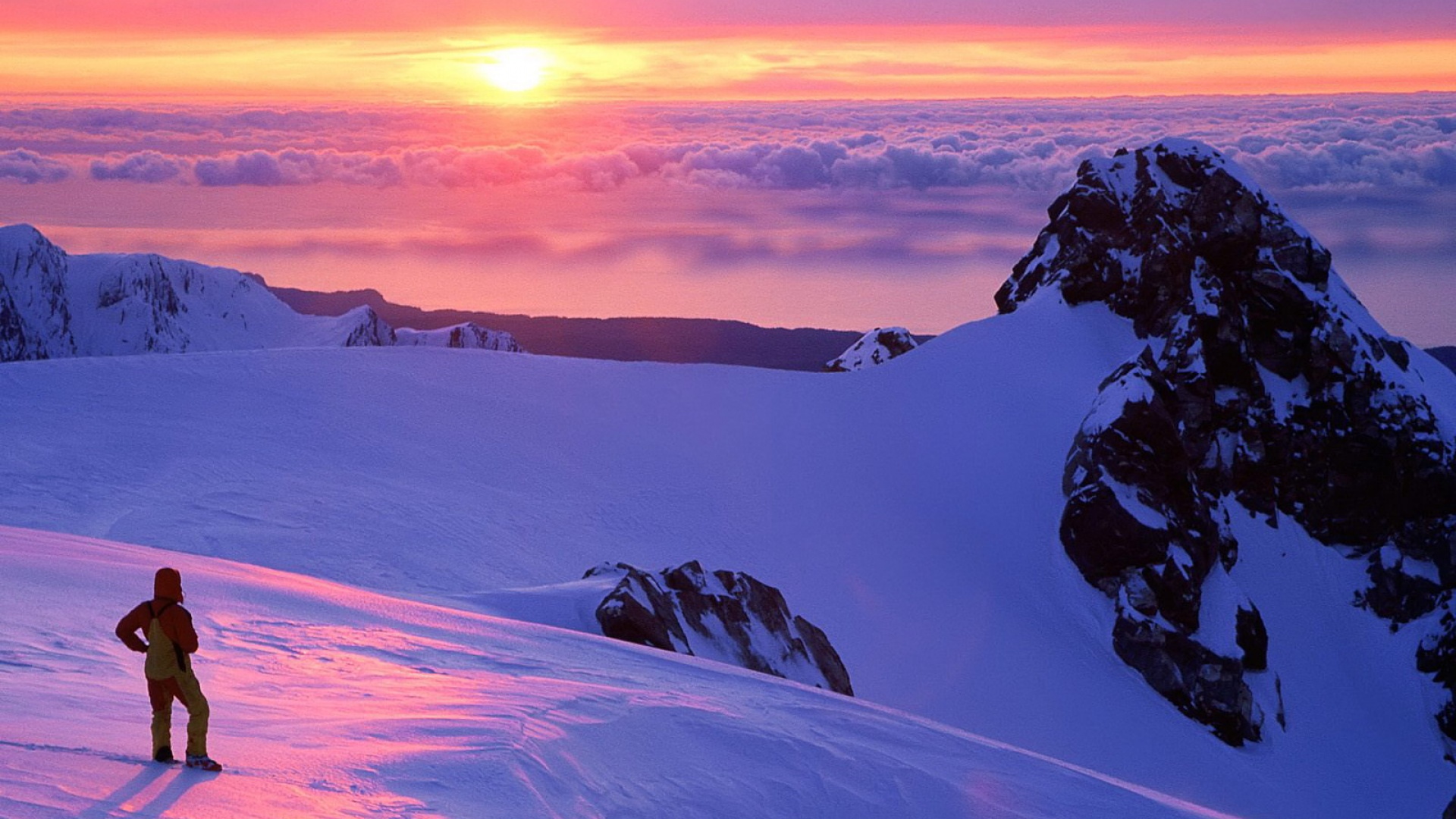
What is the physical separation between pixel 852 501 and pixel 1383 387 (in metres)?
24.1

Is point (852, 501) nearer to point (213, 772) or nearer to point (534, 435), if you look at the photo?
point (534, 435)

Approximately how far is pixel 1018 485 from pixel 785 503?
31.1ft

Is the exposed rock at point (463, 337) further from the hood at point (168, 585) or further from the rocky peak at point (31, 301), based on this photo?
the hood at point (168, 585)

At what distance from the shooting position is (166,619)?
33.9 ft

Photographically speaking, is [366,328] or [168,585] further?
[366,328]

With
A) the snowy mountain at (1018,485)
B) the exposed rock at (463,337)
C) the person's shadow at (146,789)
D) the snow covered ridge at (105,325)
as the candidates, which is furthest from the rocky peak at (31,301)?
the person's shadow at (146,789)

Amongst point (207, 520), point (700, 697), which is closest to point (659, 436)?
point (207, 520)

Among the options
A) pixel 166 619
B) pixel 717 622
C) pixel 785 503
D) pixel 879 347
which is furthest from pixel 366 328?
pixel 166 619

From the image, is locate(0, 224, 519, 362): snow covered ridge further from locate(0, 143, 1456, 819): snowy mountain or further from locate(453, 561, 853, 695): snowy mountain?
locate(453, 561, 853, 695): snowy mountain

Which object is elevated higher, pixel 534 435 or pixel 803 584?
pixel 534 435

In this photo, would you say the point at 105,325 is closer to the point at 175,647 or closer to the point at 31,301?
the point at 31,301

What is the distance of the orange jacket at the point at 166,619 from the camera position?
33.8 feet

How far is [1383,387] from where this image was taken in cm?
5697

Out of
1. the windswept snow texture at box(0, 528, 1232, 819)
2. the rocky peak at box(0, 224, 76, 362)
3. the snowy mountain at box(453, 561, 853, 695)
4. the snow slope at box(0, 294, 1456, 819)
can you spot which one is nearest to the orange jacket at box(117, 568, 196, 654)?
the windswept snow texture at box(0, 528, 1232, 819)
